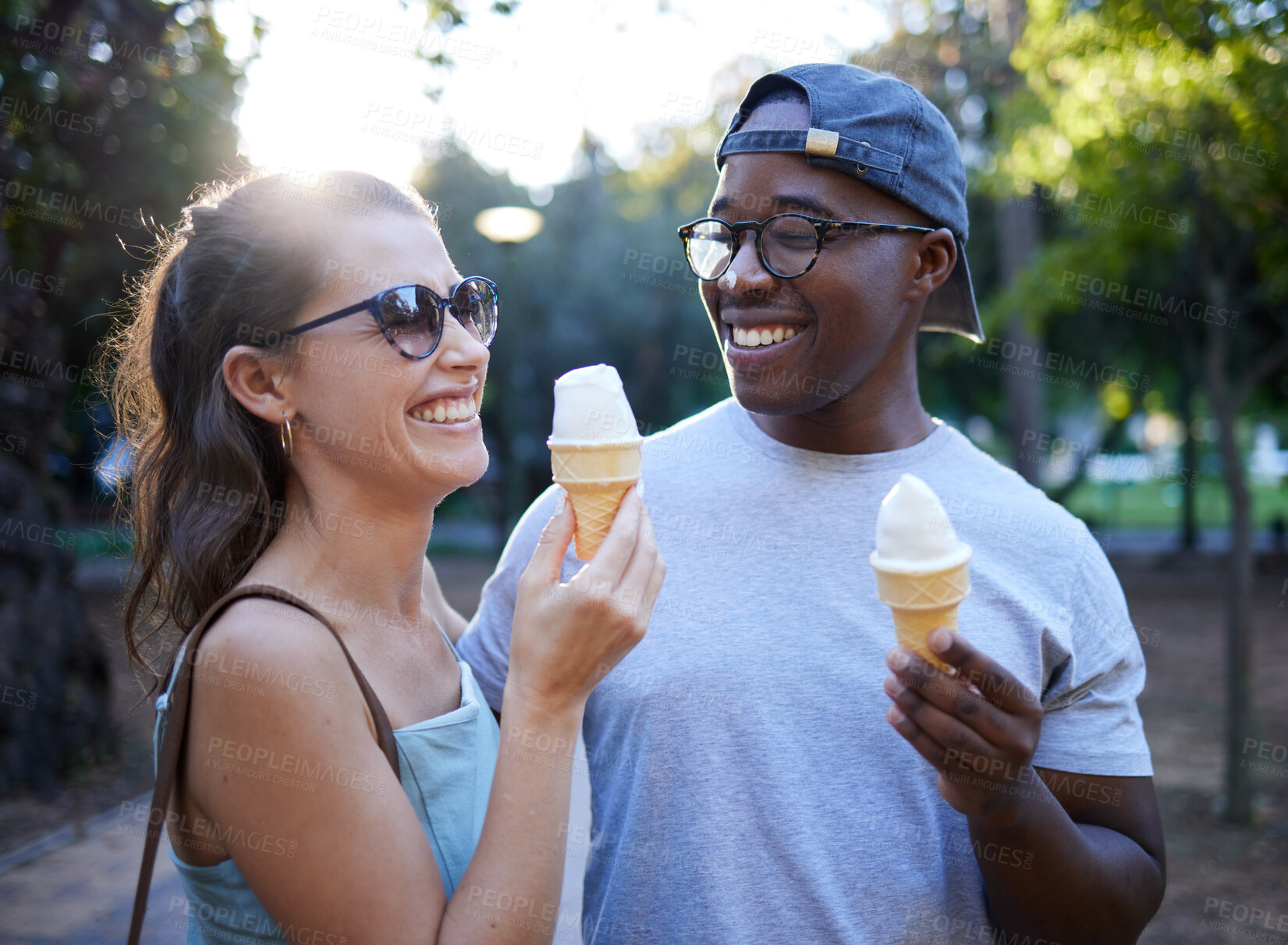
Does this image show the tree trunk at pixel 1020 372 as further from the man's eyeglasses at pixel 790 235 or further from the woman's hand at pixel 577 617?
the woman's hand at pixel 577 617

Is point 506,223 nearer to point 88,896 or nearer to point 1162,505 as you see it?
point 88,896

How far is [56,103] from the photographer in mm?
8180

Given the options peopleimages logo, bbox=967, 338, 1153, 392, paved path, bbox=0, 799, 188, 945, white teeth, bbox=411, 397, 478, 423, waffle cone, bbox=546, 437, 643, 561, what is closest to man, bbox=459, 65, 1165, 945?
waffle cone, bbox=546, 437, 643, 561

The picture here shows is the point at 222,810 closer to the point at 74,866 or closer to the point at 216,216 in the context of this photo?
the point at 216,216

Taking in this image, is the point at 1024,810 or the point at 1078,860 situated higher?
the point at 1024,810

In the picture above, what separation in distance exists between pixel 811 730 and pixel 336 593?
45.0 inches

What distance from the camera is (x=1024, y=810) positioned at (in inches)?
77.5

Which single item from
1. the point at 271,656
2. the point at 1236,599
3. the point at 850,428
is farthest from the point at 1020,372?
the point at 271,656

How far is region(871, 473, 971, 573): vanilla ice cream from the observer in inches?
74.8

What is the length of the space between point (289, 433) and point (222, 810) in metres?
0.84

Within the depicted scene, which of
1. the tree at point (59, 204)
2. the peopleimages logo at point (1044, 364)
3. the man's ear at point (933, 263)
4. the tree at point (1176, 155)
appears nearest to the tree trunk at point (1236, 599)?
the tree at point (1176, 155)

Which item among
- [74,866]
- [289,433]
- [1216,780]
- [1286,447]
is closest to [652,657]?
[289,433]

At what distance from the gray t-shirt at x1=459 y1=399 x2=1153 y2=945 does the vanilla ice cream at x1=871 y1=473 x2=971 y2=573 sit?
1.42ft

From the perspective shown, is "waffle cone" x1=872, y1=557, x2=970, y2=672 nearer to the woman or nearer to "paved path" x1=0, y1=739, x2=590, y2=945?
the woman
